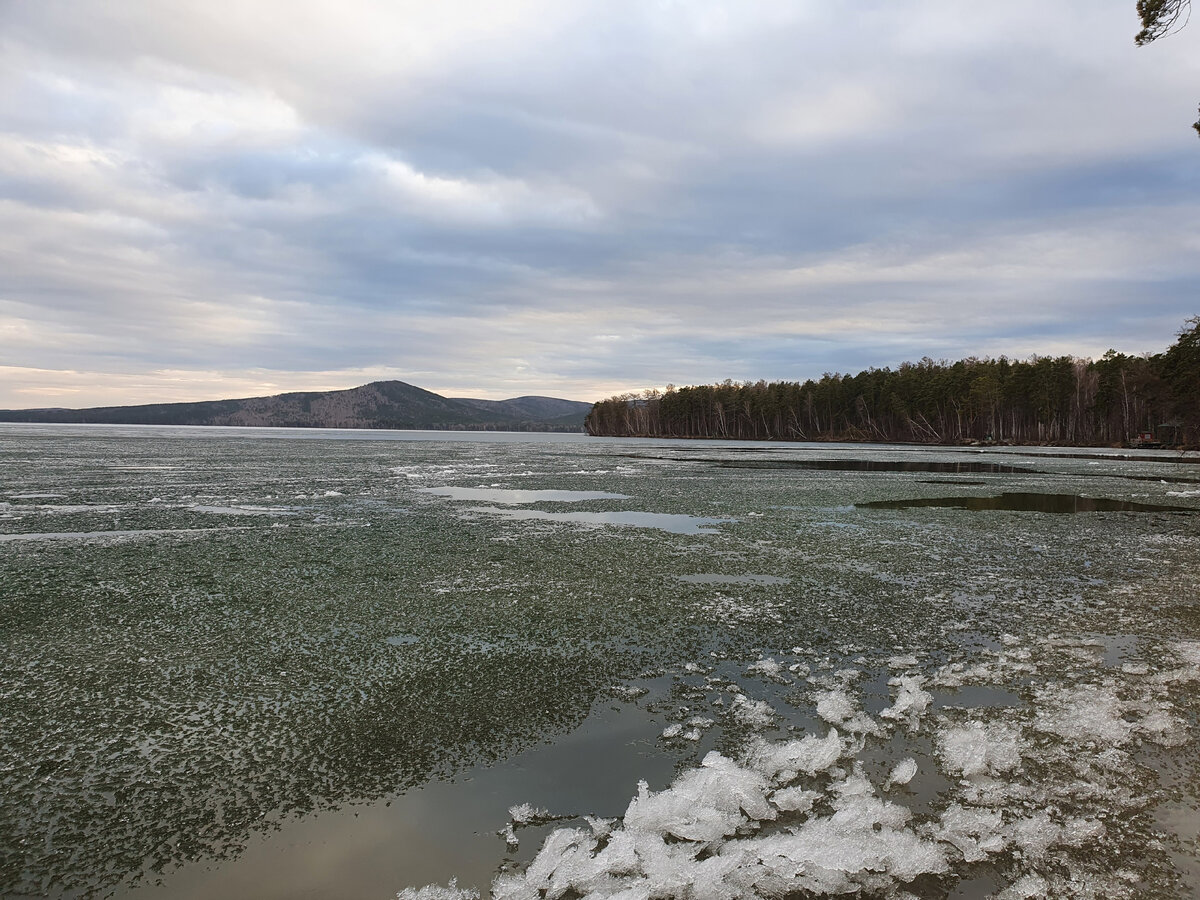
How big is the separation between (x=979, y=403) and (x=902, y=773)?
10413 cm

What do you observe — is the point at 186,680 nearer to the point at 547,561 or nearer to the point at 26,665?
the point at 26,665

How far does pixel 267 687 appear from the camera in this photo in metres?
5.97

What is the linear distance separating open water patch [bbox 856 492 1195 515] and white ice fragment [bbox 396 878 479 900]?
18326mm

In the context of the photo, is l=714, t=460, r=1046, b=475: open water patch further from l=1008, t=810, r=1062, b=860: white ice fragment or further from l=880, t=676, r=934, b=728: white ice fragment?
l=1008, t=810, r=1062, b=860: white ice fragment

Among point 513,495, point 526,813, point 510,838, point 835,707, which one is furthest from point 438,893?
point 513,495

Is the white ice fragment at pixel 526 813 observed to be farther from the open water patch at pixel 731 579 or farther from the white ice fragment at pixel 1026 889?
the open water patch at pixel 731 579

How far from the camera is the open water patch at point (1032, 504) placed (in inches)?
768

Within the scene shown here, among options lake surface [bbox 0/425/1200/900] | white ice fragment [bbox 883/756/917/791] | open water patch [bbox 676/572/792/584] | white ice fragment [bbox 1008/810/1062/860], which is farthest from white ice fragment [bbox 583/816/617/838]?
open water patch [bbox 676/572/792/584]

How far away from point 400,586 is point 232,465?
94.9 ft

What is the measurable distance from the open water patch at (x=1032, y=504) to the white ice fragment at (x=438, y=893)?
18.3m

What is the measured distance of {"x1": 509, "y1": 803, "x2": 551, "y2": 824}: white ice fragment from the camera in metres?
4.01

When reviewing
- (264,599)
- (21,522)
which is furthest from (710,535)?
(21,522)

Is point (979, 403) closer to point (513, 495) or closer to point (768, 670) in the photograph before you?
point (513, 495)

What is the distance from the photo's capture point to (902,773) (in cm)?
455
